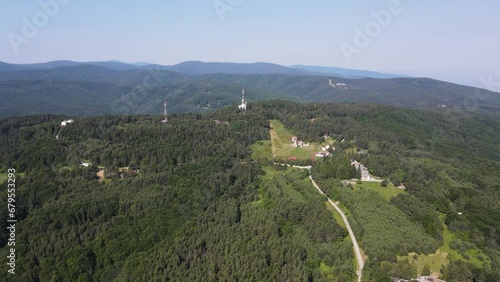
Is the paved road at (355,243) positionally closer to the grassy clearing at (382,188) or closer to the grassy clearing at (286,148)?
the grassy clearing at (382,188)

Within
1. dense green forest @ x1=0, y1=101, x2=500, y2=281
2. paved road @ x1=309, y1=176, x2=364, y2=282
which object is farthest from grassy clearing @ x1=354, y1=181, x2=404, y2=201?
paved road @ x1=309, y1=176, x2=364, y2=282

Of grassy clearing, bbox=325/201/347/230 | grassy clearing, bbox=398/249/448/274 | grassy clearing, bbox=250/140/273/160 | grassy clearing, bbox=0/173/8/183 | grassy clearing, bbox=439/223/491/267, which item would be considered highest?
grassy clearing, bbox=250/140/273/160

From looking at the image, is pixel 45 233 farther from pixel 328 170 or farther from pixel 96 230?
pixel 328 170

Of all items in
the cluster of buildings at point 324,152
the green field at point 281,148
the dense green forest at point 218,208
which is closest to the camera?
the dense green forest at point 218,208

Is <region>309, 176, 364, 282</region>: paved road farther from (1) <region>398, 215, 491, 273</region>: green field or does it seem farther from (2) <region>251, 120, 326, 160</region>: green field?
(2) <region>251, 120, 326, 160</region>: green field

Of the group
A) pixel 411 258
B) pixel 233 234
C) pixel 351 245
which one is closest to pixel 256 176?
pixel 233 234

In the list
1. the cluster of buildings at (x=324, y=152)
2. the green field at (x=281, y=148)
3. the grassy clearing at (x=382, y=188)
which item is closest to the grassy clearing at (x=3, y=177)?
the green field at (x=281, y=148)
